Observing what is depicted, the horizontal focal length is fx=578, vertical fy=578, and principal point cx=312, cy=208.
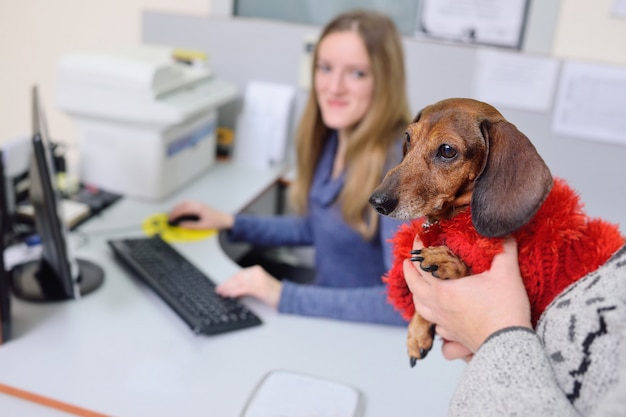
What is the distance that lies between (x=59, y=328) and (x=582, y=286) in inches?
36.4

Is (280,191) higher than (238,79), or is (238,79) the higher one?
(238,79)

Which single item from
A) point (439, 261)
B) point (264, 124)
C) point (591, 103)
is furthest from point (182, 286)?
point (591, 103)

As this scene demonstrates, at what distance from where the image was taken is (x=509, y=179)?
1.58 ft

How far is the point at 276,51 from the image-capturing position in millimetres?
2129

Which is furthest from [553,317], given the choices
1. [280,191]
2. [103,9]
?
[103,9]

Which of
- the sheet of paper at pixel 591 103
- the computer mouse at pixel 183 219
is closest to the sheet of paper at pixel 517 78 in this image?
the sheet of paper at pixel 591 103

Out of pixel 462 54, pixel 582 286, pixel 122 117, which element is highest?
pixel 462 54

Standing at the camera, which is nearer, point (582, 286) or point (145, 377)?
point (582, 286)

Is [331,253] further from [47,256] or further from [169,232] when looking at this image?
[47,256]

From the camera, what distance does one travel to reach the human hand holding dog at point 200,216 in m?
1.56

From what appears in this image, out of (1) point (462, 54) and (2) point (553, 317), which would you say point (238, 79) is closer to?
(1) point (462, 54)

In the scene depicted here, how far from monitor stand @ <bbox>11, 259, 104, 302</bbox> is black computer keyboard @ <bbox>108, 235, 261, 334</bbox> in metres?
0.08

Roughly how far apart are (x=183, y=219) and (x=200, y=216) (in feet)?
0.15

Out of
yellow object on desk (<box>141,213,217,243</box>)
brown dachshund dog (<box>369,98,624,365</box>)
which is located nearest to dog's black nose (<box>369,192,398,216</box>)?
brown dachshund dog (<box>369,98,624,365</box>)
